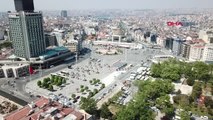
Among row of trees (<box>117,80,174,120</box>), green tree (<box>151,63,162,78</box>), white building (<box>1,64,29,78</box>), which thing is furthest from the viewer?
white building (<box>1,64,29,78</box>)

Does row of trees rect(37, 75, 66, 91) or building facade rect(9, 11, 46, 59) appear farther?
building facade rect(9, 11, 46, 59)

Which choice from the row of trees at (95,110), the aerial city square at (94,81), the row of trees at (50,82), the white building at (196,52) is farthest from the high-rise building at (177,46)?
the row of trees at (95,110)

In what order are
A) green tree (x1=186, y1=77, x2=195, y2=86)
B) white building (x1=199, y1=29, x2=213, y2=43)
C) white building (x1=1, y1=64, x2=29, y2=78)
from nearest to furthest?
1. green tree (x1=186, y1=77, x2=195, y2=86)
2. white building (x1=1, y1=64, x2=29, y2=78)
3. white building (x1=199, y1=29, x2=213, y2=43)

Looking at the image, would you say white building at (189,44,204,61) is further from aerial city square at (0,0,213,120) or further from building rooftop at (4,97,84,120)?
building rooftop at (4,97,84,120)

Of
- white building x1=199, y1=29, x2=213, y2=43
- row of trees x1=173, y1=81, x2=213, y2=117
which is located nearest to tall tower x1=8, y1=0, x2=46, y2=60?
row of trees x1=173, y1=81, x2=213, y2=117

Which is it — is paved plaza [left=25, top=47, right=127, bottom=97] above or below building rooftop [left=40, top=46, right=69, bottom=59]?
below

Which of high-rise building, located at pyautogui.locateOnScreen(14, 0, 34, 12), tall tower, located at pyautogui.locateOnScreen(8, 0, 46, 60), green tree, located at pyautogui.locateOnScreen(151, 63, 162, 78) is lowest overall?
green tree, located at pyautogui.locateOnScreen(151, 63, 162, 78)

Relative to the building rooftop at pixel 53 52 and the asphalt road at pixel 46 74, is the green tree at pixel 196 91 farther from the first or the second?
the building rooftop at pixel 53 52
